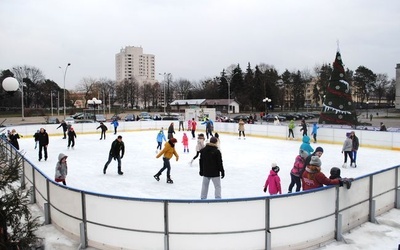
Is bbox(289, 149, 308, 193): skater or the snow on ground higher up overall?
bbox(289, 149, 308, 193): skater

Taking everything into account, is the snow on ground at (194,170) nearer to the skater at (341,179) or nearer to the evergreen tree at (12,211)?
the skater at (341,179)

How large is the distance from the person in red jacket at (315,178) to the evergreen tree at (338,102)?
26337mm

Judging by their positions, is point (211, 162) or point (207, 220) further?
point (211, 162)

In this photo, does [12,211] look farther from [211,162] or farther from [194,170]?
[194,170]

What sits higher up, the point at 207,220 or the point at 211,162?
the point at 211,162

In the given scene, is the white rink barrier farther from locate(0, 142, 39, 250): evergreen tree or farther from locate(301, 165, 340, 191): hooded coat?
locate(0, 142, 39, 250): evergreen tree

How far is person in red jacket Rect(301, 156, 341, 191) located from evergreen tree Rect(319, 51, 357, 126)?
26.3 meters

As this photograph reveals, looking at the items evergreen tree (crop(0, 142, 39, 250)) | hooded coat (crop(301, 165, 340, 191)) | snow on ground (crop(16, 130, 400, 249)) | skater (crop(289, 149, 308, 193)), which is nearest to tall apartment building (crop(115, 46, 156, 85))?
snow on ground (crop(16, 130, 400, 249))

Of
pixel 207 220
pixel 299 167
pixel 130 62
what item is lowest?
pixel 207 220

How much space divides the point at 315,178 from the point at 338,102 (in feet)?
87.6

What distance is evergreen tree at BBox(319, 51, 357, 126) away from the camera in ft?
101

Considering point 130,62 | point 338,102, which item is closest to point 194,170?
point 338,102

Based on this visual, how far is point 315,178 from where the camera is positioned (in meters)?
6.23

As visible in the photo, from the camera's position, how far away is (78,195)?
5.88 metres
